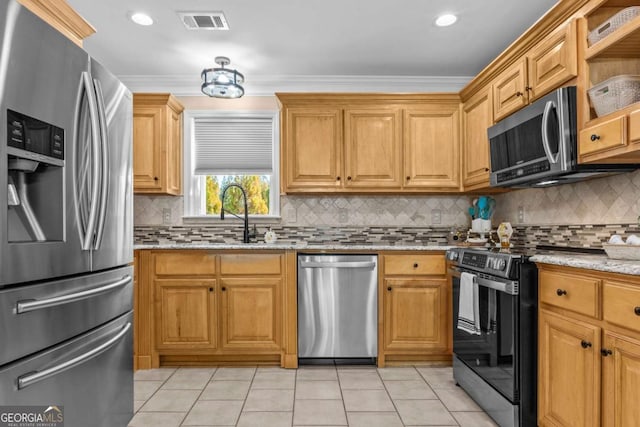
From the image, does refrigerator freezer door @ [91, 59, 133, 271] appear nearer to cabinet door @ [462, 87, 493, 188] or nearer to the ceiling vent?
the ceiling vent

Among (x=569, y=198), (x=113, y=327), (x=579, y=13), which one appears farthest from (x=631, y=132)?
(x=113, y=327)

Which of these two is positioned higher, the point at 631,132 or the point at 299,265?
the point at 631,132

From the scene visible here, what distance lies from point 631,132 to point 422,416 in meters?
1.76

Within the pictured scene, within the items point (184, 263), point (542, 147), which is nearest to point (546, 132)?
point (542, 147)

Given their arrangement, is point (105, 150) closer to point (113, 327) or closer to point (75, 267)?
point (75, 267)

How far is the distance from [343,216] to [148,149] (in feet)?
6.01

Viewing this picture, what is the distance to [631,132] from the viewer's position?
1640mm

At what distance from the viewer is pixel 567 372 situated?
1.75m

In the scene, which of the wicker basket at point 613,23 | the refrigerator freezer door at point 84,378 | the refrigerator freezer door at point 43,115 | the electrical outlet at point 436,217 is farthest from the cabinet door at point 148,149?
the wicker basket at point 613,23

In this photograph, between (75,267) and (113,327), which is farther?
(113,327)

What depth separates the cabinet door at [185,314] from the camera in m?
3.07

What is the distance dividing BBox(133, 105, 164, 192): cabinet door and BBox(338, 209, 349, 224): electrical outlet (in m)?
1.62

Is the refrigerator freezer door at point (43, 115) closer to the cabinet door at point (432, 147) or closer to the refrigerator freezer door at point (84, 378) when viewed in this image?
the refrigerator freezer door at point (84, 378)

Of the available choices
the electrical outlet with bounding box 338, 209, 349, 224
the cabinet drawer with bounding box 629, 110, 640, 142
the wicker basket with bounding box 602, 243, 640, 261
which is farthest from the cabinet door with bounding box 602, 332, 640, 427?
the electrical outlet with bounding box 338, 209, 349, 224
